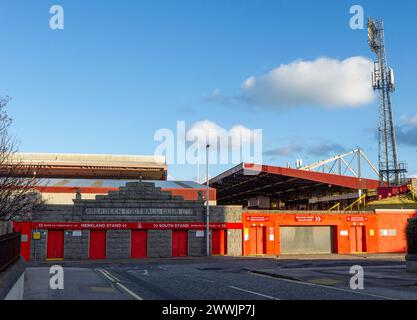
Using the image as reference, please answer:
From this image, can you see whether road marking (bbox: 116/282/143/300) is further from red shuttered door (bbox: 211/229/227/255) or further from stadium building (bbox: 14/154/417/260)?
red shuttered door (bbox: 211/229/227/255)

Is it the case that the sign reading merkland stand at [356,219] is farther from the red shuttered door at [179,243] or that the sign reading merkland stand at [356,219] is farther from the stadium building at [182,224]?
the red shuttered door at [179,243]

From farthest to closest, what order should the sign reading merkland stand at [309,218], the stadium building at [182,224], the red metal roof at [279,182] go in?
1. the red metal roof at [279,182]
2. the sign reading merkland stand at [309,218]
3. the stadium building at [182,224]

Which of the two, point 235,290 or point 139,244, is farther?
point 139,244

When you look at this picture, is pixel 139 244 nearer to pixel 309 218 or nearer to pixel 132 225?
pixel 132 225

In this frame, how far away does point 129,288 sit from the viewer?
1839cm

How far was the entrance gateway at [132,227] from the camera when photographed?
42.4 m

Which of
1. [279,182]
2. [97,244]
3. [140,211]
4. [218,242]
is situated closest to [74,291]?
[97,244]

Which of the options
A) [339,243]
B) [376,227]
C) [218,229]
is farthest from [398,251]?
[218,229]

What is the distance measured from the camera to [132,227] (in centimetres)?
4334

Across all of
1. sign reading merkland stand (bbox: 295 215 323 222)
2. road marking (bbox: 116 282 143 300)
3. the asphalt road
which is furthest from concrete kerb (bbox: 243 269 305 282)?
sign reading merkland stand (bbox: 295 215 323 222)

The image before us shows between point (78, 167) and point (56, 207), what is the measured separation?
2859cm

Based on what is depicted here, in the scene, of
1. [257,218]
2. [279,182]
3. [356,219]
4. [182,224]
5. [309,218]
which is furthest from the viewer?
[279,182]

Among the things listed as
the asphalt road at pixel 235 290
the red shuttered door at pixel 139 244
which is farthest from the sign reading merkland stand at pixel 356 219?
the asphalt road at pixel 235 290
